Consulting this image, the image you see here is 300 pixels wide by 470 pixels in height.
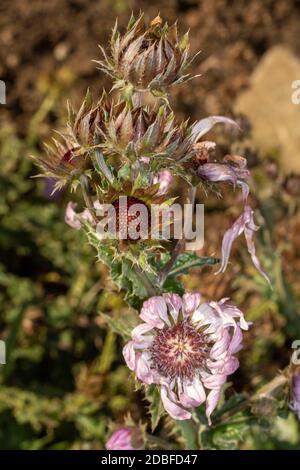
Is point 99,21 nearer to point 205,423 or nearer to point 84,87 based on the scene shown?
point 84,87

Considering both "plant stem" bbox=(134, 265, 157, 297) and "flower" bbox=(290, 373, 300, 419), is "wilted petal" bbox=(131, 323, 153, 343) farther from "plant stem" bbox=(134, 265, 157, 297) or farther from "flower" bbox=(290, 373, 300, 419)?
"flower" bbox=(290, 373, 300, 419)

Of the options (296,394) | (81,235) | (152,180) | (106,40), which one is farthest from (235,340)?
(106,40)

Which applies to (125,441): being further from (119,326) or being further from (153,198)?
(153,198)

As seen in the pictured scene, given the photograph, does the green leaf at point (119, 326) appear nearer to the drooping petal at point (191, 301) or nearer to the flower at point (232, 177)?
the drooping petal at point (191, 301)

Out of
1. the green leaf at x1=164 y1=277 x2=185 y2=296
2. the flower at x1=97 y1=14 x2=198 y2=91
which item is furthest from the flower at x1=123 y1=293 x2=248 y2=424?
the flower at x1=97 y1=14 x2=198 y2=91

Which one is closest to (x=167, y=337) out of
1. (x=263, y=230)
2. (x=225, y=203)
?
(x=263, y=230)
